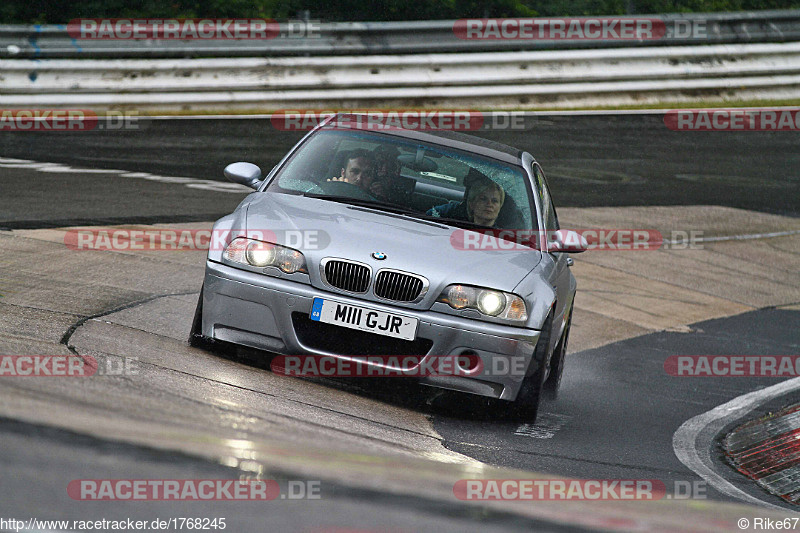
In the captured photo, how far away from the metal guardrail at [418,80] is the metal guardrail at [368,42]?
0.67ft

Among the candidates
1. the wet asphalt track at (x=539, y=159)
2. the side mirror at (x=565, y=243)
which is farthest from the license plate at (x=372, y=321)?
the wet asphalt track at (x=539, y=159)

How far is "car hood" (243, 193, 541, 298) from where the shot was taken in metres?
5.82

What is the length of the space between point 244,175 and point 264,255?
1183mm

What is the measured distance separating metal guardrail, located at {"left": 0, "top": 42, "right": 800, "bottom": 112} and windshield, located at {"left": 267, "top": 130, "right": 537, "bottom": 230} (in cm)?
1030

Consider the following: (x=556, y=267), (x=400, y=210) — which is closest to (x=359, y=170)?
(x=400, y=210)

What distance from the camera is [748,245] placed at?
13.2 m

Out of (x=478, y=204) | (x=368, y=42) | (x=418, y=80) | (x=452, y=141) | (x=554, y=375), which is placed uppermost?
(x=368, y=42)

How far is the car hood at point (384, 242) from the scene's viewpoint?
582cm

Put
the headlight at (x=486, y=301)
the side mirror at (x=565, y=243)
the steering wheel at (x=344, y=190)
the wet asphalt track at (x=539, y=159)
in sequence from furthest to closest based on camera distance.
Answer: the wet asphalt track at (x=539, y=159)
the side mirror at (x=565, y=243)
the steering wheel at (x=344, y=190)
the headlight at (x=486, y=301)

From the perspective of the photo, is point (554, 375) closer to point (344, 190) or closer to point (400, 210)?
point (400, 210)

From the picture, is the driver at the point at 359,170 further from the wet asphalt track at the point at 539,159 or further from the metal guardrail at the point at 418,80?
the metal guardrail at the point at 418,80

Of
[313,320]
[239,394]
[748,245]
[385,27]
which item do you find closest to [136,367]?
[239,394]

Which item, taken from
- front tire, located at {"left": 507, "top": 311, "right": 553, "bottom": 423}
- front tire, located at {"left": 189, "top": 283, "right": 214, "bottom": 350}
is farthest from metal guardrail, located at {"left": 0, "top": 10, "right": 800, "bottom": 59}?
front tire, located at {"left": 507, "top": 311, "right": 553, "bottom": 423}

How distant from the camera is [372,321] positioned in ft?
18.7
